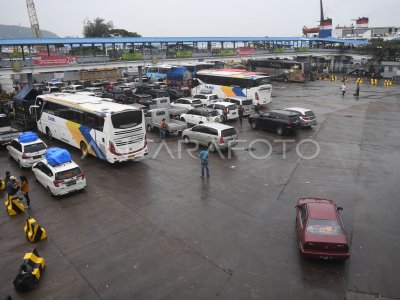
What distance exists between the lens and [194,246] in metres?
10.7

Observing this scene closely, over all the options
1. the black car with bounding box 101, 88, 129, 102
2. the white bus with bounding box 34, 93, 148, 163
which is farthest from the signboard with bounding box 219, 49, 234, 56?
the white bus with bounding box 34, 93, 148, 163

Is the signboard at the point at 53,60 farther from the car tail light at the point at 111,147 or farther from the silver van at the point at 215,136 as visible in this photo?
the car tail light at the point at 111,147

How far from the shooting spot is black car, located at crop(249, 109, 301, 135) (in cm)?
2345

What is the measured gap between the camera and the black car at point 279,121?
23.5 meters

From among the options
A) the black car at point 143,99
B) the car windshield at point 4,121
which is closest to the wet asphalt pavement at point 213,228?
the car windshield at point 4,121

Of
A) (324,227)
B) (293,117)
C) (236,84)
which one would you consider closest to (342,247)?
(324,227)

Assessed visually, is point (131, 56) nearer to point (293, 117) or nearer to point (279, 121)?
point (279, 121)

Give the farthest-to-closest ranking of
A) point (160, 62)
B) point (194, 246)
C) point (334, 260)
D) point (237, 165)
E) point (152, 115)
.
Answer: point (160, 62), point (152, 115), point (237, 165), point (194, 246), point (334, 260)

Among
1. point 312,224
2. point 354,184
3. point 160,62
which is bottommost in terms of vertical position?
point 354,184

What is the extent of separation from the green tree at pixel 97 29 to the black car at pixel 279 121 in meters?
95.2

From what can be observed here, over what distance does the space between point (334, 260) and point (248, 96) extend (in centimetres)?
2627

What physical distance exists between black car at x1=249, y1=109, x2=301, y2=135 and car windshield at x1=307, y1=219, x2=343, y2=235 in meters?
14.1

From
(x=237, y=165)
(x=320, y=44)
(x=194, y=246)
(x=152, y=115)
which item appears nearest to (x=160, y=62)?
(x=152, y=115)

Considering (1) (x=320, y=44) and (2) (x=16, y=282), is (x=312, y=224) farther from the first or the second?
(1) (x=320, y=44)
